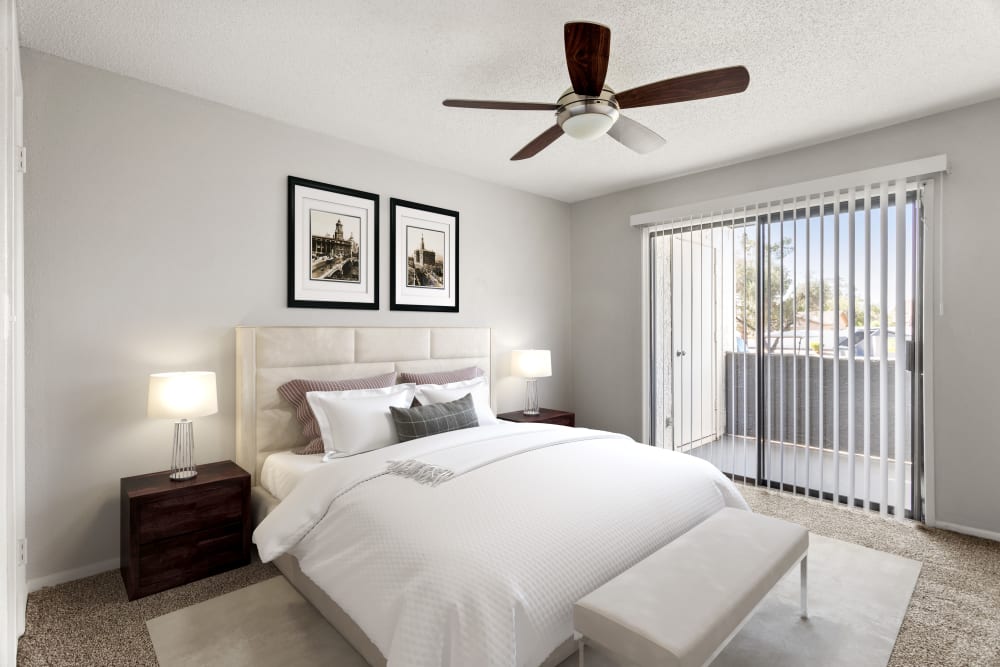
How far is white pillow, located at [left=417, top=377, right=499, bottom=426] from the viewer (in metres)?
3.31

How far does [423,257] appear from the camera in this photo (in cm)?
394

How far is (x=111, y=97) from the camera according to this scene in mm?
2596

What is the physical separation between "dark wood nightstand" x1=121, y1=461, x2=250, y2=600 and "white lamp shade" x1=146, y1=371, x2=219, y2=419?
1.16 feet

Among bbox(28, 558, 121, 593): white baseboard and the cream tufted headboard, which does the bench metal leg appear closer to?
the cream tufted headboard

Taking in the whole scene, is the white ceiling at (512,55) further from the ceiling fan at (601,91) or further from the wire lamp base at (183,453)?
the wire lamp base at (183,453)

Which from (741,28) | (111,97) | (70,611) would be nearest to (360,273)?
(111,97)

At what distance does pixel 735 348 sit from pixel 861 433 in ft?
3.24

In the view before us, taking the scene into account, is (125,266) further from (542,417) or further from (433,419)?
(542,417)

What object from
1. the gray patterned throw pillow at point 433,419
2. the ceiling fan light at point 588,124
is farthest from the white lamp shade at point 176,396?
the ceiling fan light at point 588,124

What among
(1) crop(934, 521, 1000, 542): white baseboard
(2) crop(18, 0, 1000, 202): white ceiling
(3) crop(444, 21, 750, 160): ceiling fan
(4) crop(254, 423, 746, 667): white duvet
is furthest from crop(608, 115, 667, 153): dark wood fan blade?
(1) crop(934, 521, 1000, 542): white baseboard

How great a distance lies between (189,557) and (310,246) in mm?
1900

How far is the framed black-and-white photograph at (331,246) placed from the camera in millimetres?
3242

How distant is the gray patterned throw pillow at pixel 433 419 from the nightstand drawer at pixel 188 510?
2.90 feet

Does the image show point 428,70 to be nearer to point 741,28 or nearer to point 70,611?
point 741,28
